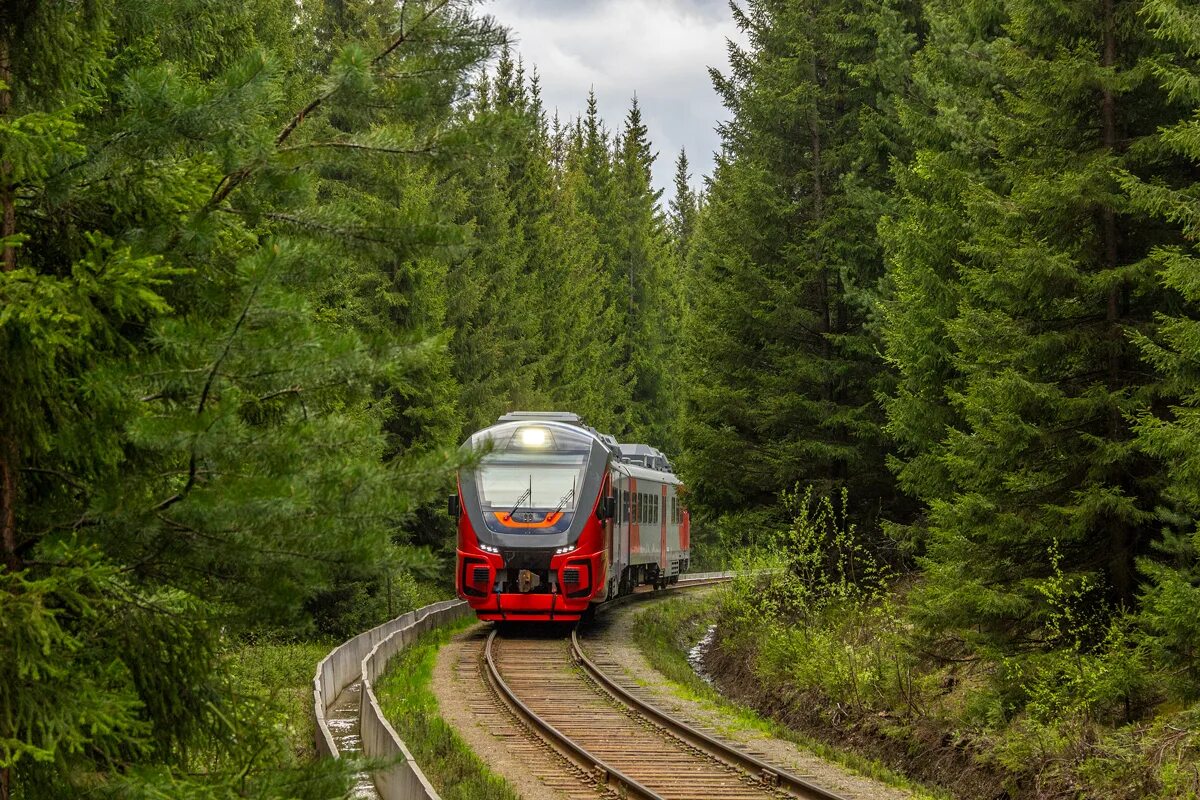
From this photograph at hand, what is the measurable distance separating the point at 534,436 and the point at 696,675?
209 inches

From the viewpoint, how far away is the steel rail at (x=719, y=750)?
1210 cm

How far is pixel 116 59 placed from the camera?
6.28 metres

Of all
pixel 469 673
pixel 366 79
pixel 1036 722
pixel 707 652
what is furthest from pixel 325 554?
pixel 707 652

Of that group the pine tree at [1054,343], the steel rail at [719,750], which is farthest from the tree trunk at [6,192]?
the pine tree at [1054,343]

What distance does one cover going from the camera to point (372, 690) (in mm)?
17406

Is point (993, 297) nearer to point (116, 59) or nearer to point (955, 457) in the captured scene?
point (955, 457)

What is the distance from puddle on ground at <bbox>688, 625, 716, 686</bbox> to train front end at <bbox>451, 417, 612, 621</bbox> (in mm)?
3006

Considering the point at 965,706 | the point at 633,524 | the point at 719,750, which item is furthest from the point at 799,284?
the point at 719,750

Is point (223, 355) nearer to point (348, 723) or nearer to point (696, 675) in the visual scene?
point (348, 723)

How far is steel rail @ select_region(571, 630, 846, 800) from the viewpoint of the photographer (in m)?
12.1

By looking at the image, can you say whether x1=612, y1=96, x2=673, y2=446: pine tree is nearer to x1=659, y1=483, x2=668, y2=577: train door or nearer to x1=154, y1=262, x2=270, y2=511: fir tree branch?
x1=659, y1=483, x2=668, y2=577: train door

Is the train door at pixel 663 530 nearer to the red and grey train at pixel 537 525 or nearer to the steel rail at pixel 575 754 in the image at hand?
the red and grey train at pixel 537 525

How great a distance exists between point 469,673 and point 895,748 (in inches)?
281

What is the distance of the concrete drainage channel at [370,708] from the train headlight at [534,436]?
402cm
